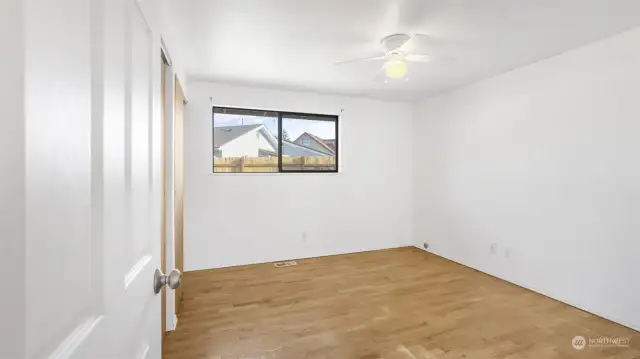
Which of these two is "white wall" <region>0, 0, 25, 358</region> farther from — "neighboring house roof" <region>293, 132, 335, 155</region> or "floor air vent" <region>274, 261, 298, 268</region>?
"neighboring house roof" <region>293, 132, 335, 155</region>

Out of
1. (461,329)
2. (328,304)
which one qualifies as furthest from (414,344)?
(328,304)

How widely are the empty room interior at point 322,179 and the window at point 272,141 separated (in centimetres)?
3

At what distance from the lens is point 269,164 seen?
4.08m

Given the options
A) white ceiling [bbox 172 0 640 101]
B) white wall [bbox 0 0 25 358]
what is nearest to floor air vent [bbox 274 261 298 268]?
white ceiling [bbox 172 0 640 101]

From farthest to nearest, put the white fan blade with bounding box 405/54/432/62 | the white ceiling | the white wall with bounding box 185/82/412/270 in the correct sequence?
1. the white wall with bounding box 185/82/412/270
2. the white fan blade with bounding box 405/54/432/62
3. the white ceiling

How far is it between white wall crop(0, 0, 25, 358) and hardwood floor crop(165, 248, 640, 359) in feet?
6.41

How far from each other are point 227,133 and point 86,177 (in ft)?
11.8

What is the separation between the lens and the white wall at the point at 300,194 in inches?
144

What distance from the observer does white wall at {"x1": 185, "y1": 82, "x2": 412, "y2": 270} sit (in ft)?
12.0

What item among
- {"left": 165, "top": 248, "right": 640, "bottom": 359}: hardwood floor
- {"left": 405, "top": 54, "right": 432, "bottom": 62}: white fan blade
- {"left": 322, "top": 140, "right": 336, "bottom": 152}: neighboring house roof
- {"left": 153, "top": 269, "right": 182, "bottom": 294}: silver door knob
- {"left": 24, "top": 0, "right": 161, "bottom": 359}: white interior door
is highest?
{"left": 405, "top": 54, "right": 432, "bottom": 62}: white fan blade

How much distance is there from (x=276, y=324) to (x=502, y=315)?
1.87 meters

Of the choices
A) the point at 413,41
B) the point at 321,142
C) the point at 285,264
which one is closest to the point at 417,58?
the point at 413,41

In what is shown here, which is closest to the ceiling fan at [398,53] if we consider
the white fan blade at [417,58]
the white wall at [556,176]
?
the white fan blade at [417,58]

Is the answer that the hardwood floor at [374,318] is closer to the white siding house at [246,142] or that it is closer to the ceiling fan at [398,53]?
the white siding house at [246,142]
